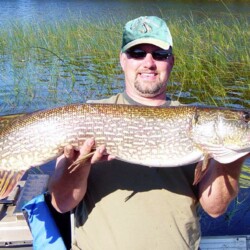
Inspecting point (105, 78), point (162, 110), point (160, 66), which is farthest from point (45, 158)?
point (105, 78)

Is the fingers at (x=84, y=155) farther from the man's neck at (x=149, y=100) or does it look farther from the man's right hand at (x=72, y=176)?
the man's neck at (x=149, y=100)

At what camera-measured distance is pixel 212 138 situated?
2.21 meters

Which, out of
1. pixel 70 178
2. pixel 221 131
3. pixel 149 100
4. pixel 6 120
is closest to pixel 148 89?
pixel 149 100

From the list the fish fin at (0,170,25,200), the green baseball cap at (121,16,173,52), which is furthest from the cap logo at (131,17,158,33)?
the fish fin at (0,170,25,200)

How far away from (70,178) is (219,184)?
78 cm

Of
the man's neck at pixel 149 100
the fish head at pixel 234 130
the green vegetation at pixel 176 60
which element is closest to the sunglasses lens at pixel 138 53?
the man's neck at pixel 149 100

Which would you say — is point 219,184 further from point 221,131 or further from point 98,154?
point 98,154

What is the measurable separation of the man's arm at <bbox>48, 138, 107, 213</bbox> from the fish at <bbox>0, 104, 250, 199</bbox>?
54mm

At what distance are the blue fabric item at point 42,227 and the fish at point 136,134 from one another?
7.7 inches

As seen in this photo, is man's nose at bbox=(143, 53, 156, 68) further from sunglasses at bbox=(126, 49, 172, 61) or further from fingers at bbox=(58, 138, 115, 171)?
fingers at bbox=(58, 138, 115, 171)

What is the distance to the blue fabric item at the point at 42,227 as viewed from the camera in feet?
7.43

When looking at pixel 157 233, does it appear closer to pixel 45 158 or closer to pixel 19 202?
pixel 45 158

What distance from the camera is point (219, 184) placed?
217 centimetres

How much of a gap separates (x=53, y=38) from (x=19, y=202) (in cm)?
732
